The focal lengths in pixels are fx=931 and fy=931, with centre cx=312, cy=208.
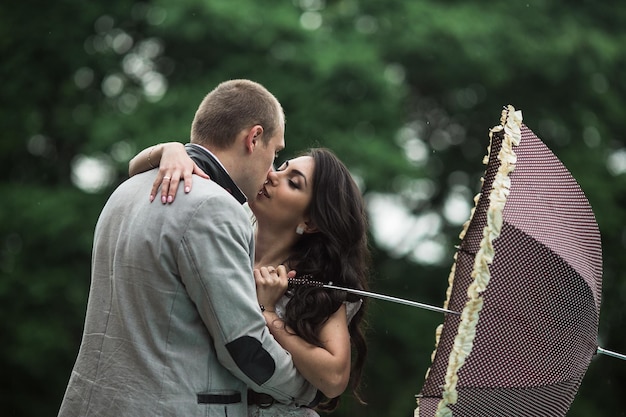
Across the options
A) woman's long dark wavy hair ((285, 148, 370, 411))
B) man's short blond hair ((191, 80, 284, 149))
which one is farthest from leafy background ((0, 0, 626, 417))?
man's short blond hair ((191, 80, 284, 149))

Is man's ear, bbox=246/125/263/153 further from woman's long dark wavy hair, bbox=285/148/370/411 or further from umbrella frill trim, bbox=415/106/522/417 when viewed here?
umbrella frill trim, bbox=415/106/522/417

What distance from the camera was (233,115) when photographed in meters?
2.78

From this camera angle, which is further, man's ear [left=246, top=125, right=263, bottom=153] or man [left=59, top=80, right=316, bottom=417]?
man's ear [left=246, top=125, right=263, bottom=153]

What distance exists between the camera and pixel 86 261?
9109 mm

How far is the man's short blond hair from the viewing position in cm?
278

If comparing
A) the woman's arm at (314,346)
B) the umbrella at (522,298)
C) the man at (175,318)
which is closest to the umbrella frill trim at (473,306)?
the umbrella at (522,298)

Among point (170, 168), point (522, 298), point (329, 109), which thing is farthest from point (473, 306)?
point (329, 109)

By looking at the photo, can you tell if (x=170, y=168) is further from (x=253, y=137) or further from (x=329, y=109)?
(x=329, y=109)

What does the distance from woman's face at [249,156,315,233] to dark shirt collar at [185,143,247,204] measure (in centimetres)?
50

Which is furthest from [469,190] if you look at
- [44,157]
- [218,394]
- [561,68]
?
[218,394]

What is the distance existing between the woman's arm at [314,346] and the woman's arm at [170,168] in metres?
0.51

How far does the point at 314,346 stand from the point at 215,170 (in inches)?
25.5

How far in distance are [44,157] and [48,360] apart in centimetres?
227

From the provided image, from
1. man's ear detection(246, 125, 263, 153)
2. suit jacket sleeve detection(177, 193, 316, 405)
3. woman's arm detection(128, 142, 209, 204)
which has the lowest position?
suit jacket sleeve detection(177, 193, 316, 405)
